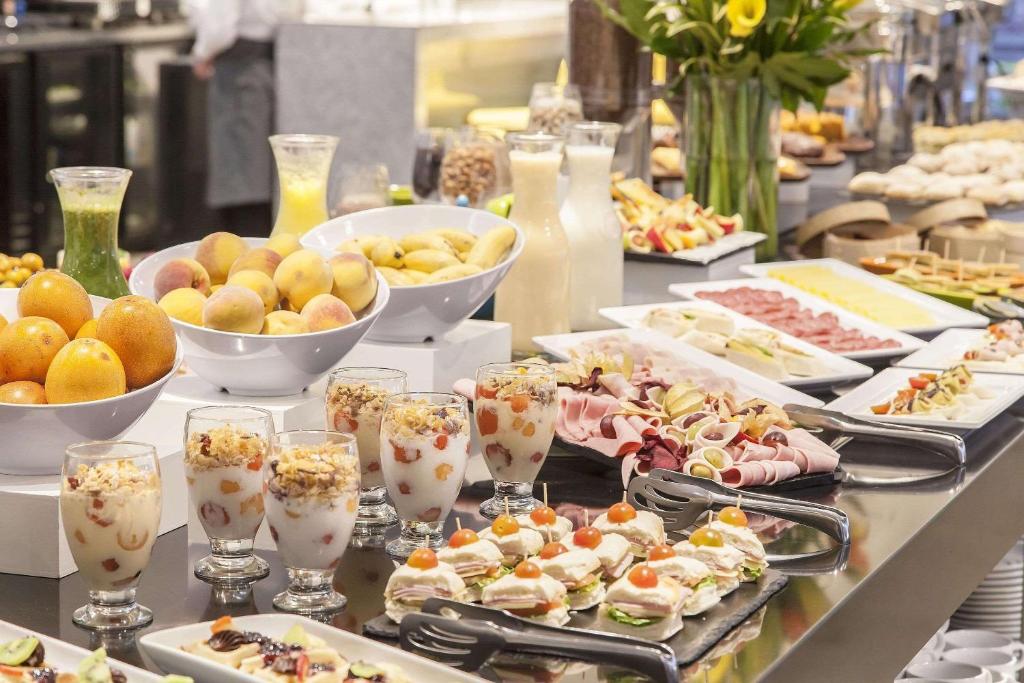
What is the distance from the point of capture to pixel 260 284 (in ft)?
5.90

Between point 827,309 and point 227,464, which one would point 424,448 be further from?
point 827,309

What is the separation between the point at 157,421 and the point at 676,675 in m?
0.78

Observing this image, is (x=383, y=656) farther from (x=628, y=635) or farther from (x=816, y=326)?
(x=816, y=326)

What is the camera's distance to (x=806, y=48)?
11.2 ft

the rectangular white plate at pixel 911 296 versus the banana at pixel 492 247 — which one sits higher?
the banana at pixel 492 247

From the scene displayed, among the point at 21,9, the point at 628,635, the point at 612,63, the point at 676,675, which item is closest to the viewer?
the point at 676,675

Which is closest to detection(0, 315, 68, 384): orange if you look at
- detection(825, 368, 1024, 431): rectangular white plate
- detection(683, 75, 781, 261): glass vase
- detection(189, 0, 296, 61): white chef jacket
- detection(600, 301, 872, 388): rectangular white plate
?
detection(825, 368, 1024, 431): rectangular white plate

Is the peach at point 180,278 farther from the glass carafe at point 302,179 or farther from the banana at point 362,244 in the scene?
the glass carafe at point 302,179

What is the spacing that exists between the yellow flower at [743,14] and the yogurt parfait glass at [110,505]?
2.29 meters

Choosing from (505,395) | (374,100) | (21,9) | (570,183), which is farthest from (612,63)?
(21,9)

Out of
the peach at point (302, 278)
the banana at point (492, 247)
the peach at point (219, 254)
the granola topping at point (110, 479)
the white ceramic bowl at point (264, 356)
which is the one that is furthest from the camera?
the banana at point (492, 247)

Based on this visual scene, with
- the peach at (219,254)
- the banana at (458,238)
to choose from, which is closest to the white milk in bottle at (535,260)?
the banana at (458,238)

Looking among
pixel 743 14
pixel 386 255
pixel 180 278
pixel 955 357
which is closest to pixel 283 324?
pixel 180 278

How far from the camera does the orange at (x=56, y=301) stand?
1.57 metres
